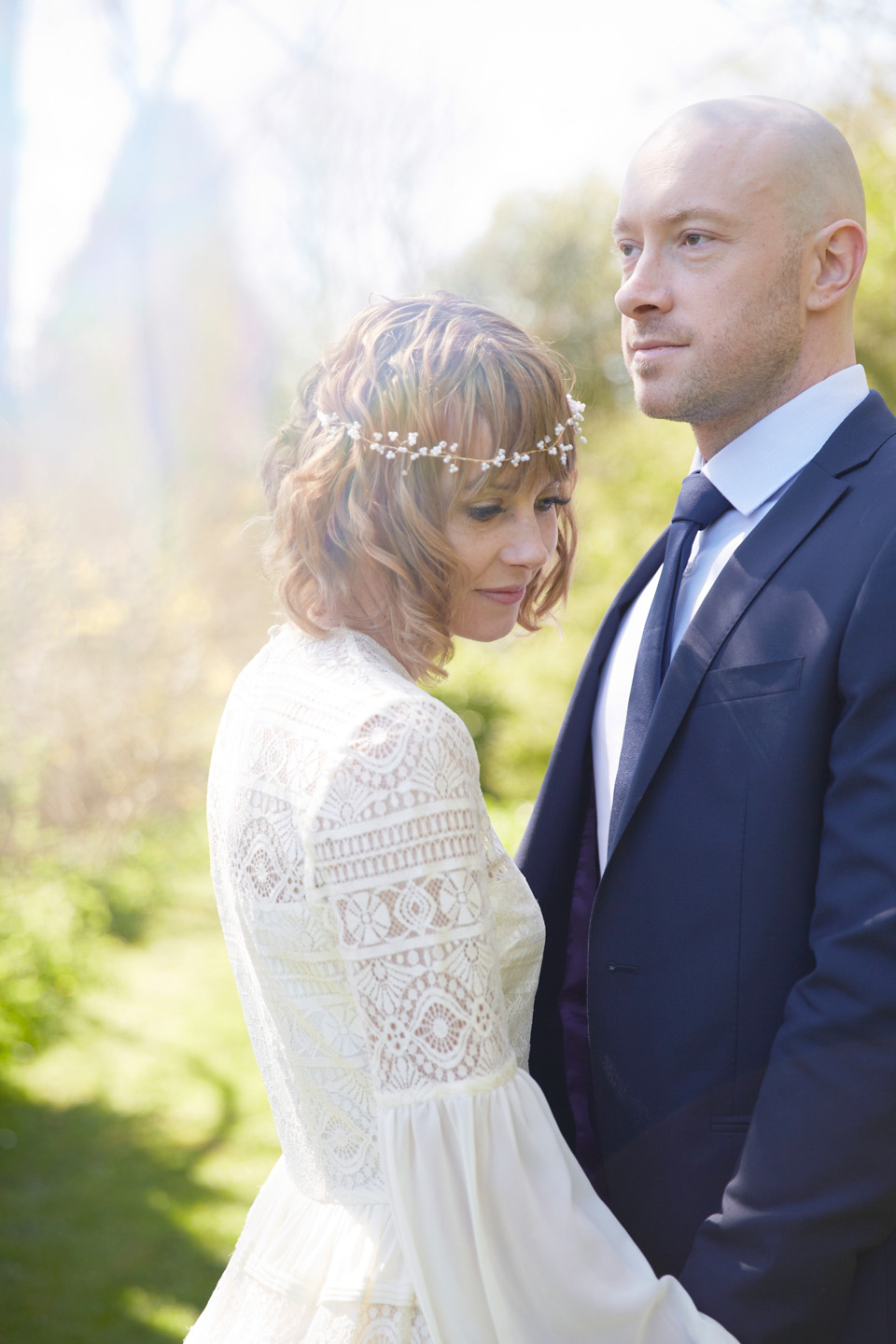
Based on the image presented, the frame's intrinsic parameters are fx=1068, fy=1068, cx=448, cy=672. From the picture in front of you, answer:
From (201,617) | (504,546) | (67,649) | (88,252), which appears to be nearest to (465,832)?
(504,546)

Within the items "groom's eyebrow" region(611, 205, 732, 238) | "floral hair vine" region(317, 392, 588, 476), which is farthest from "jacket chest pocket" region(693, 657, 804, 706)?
"groom's eyebrow" region(611, 205, 732, 238)

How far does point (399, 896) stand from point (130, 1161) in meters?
3.90

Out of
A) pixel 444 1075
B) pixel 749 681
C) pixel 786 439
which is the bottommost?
pixel 444 1075

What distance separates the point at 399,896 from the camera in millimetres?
1367

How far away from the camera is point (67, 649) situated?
7.52 metres

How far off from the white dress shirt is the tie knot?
0.02 meters

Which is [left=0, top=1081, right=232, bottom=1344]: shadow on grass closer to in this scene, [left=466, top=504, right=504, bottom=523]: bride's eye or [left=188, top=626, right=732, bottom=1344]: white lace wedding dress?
[left=188, top=626, right=732, bottom=1344]: white lace wedding dress

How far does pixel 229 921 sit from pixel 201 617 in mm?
7307

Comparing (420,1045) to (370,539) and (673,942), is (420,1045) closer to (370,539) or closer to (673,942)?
(673,942)

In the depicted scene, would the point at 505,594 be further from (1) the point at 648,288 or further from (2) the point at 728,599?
(1) the point at 648,288

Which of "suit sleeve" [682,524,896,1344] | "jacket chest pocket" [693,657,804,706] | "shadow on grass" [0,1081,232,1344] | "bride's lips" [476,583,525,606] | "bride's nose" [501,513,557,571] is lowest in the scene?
"shadow on grass" [0,1081,232,1344]

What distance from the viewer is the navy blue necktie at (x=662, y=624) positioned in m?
1.80

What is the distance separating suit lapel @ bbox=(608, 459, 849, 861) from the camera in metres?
1.67

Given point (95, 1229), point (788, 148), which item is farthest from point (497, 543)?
point (95, 1229)
